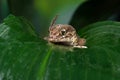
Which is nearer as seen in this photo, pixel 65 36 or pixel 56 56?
pixel 56 56

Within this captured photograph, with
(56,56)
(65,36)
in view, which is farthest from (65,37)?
(56,56)

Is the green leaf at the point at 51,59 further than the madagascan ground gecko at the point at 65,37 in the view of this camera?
No

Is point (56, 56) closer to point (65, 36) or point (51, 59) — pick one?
point (51, 59)

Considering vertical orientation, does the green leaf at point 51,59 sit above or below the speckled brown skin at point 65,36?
below

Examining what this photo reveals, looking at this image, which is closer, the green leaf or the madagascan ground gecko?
the green leaf

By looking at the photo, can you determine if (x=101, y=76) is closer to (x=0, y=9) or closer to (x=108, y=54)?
(x=108, y=54)

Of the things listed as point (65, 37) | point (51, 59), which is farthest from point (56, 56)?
point (65, 37)

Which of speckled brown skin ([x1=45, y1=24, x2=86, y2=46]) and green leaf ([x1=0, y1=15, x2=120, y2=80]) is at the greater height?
speckled brown skin ([x1=45, y1=24, x2=86, y2=46])

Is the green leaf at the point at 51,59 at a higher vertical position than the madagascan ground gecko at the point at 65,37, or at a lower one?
lower

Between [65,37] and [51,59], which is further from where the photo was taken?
[65,37]
